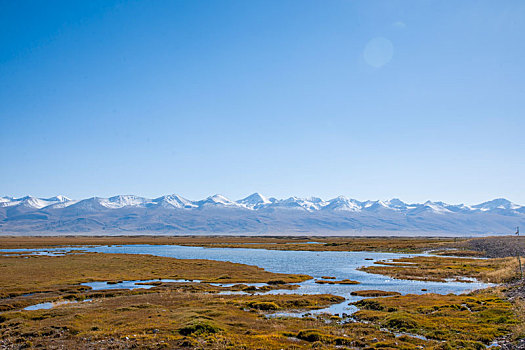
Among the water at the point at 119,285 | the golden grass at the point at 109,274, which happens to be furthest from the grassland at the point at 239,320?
the water at the point at 119,285

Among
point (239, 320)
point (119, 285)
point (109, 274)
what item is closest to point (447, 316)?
point (239, 320)

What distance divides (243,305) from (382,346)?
59.1 ft

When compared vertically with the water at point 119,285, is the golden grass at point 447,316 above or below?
above

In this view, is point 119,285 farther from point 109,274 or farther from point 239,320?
point 239,320

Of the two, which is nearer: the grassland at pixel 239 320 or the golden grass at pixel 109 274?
the grassland at pixel 239 320

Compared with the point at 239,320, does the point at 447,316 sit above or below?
above

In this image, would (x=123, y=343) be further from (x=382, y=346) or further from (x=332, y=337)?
(x=382, y=346)

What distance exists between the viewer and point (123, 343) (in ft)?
81.7

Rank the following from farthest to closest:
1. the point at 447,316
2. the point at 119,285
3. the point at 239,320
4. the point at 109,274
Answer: the point at 109,274, the point at 119,285, the point at 447,316, the point at 239,320

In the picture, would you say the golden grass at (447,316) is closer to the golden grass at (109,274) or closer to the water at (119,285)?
the golden grass at (109,274)

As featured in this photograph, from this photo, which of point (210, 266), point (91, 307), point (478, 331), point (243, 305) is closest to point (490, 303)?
point (478, 331)

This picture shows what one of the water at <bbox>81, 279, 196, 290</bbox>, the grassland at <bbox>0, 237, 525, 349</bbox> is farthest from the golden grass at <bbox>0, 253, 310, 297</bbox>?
the water at <bbox>81, 279, 196, 290</bbox>

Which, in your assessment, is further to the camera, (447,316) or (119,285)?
(119,285)

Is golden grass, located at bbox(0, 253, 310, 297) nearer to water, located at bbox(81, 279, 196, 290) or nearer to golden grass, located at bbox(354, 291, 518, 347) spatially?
water, located at bbox(81, 279, 196, 290)
